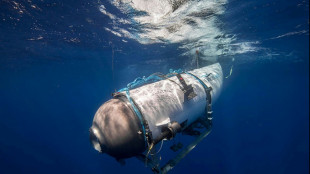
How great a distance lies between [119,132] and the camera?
3211mm

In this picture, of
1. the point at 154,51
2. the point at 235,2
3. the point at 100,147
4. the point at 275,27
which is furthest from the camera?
the point at 154,51

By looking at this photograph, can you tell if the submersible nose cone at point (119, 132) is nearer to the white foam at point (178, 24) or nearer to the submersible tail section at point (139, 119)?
the submersible tail section at point (139, 119)

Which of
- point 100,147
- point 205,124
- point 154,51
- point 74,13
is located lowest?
point 205,124

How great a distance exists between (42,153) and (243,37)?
30318mm

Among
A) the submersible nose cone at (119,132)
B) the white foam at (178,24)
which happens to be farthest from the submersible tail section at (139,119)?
the white foam at (178,24)

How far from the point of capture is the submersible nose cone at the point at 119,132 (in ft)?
10.5

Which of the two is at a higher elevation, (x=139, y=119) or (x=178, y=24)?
(x=178, y=24)

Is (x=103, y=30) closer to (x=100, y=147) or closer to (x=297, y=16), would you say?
(x=100, y=147)

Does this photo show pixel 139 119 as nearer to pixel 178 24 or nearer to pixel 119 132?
pixel 119 132

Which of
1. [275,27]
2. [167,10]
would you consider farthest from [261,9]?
[167,10]

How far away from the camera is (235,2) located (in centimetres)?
666

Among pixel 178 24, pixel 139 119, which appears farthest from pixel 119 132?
pixel 178 24

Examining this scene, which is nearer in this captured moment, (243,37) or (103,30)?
(103,30)

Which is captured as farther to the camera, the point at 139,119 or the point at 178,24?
the point at 178,24
